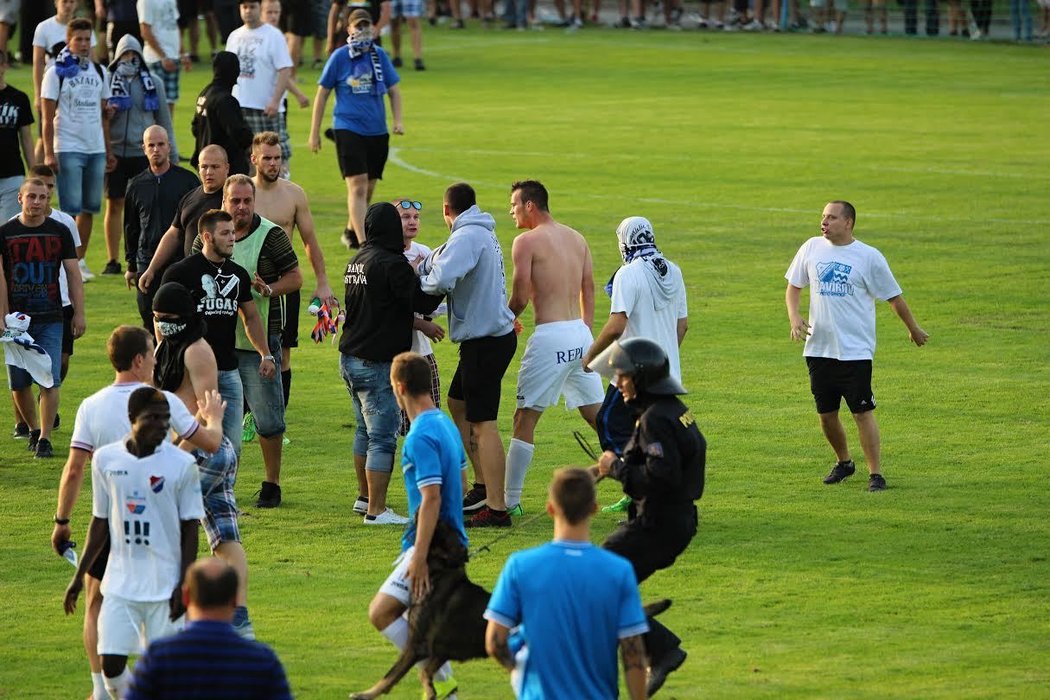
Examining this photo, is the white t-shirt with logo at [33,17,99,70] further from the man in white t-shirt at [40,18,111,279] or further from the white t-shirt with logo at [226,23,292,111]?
the white t-shirt with logo at [226,23,292,111]

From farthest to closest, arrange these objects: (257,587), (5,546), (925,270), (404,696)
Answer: (925,270) → (5,546) → (257,587) → (404,696)

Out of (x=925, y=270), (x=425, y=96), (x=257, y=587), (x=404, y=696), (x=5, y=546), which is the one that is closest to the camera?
(x=404, y=696)

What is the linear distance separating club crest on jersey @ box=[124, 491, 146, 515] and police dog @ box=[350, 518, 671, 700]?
1.30 meters

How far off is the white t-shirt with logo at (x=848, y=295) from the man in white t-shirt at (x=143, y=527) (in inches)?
220

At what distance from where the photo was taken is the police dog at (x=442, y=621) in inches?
297

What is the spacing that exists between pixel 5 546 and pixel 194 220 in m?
2.70

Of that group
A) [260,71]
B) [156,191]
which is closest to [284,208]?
[156,191]

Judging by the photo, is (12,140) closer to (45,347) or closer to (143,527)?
(45,347)

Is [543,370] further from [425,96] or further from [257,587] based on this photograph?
[425,96]

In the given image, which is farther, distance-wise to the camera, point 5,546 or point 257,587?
point 5,546

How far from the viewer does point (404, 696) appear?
811 centimetres

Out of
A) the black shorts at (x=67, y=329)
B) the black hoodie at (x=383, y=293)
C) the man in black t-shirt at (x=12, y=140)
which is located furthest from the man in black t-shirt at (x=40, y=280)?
the man in black t-shirt at (x=12, y=140)

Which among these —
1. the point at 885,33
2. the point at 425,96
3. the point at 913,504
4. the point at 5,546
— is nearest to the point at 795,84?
the point at 425,96

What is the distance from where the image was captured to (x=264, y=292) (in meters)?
11.2
